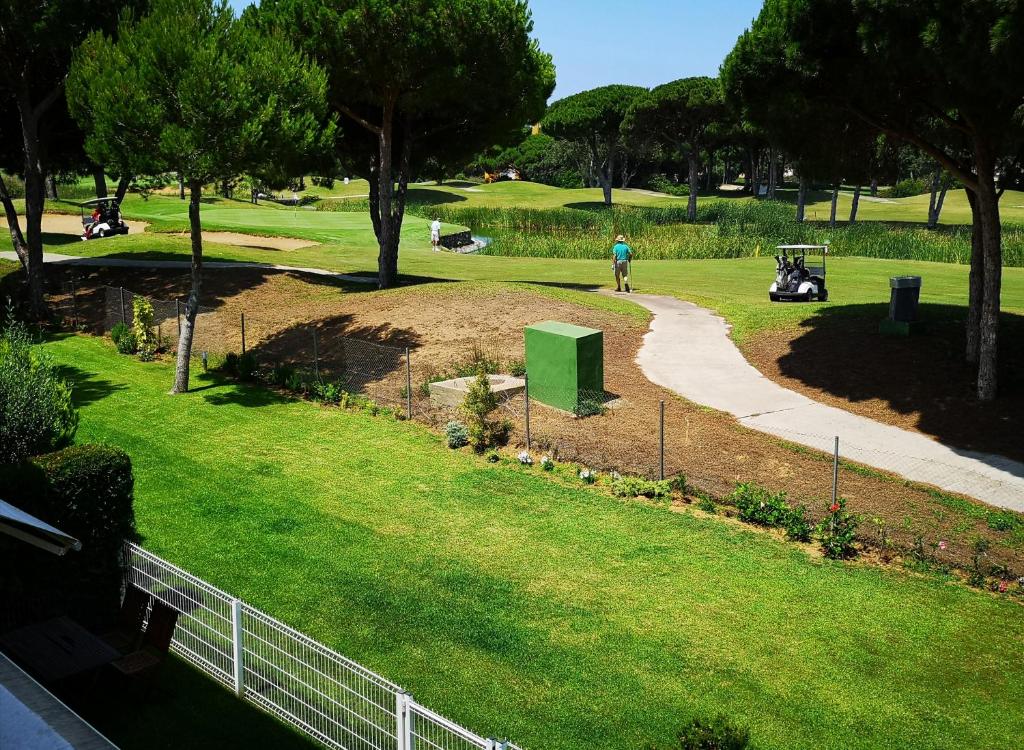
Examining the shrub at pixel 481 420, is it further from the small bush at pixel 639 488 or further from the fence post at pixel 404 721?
the fence post at pixel 404 721

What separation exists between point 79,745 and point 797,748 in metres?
5.85

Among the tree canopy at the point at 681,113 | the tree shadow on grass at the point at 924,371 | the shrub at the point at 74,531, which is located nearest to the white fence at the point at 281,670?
the shrub at the point at 74,531

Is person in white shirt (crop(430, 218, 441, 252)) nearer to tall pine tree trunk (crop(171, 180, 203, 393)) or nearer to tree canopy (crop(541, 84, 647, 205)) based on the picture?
tall pine tree trunk (crop(171, 180, 203, 393))

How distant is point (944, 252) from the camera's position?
4322 centimetres

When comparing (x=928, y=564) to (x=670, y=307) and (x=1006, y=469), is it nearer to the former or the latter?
(x=1006, y=469)

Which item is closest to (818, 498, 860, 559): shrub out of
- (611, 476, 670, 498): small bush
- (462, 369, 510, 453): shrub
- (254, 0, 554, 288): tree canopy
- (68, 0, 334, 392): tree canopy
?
(611, 476, 670, 498): small bush

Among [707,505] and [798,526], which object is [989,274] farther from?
[707,505]

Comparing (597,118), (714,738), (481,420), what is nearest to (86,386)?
(481,420)

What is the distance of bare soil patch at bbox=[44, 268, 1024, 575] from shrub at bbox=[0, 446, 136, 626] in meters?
7.84

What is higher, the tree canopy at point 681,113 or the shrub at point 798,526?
the tree canopy at point 681,113

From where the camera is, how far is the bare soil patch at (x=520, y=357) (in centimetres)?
1387

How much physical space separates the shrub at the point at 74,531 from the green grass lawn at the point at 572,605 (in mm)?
1770

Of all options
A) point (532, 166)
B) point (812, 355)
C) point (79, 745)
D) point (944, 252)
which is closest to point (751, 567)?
point (79, 745)

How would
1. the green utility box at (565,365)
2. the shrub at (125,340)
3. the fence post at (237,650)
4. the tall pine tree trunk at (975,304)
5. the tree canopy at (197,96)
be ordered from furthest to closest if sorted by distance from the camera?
the shrub at (125,340) < the tall pine tree trunk at (975,304) < the tree canopy at (197,96) < the green utility box at (565,365) < the fence post at (237,650)
